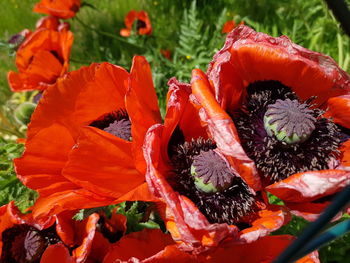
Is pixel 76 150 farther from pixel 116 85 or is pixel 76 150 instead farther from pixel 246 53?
pixel 246 53

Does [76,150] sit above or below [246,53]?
below

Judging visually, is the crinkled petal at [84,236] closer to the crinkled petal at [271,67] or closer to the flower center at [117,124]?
the flower center at [117,124]

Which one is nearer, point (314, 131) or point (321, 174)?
point (321, 174)

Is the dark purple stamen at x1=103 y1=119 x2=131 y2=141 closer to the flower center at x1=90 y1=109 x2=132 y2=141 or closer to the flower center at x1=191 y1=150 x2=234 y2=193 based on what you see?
the flower center at x1=90 y1=109 x2=132 y2=141

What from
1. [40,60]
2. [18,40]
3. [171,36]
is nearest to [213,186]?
[40,60]

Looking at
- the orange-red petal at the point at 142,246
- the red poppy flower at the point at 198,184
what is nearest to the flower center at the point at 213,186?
the red poppy flower at the point at 198,184

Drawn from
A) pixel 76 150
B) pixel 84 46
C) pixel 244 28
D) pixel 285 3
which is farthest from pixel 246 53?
pixel 84 46
